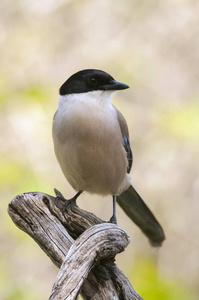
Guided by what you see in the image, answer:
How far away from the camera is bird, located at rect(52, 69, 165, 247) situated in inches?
184

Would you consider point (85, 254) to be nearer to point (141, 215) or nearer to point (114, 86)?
point (114, 86)

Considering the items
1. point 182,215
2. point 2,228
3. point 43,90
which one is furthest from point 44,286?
point 43,90

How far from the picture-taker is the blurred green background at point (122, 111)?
664 centimetres

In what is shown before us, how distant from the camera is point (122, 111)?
7598mm

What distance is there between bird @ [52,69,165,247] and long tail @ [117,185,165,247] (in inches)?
21.6

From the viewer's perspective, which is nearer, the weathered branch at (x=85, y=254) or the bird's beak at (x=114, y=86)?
the weathered branch at (x=85, y=254)

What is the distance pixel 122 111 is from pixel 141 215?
240 cm

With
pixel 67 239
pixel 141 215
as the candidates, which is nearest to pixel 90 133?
pixel 67 239

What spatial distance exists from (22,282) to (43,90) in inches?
97.1

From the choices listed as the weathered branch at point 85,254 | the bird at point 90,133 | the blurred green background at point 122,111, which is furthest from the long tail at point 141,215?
the weathered branch at point 85,254

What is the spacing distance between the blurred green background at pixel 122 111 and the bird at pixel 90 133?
1.56m

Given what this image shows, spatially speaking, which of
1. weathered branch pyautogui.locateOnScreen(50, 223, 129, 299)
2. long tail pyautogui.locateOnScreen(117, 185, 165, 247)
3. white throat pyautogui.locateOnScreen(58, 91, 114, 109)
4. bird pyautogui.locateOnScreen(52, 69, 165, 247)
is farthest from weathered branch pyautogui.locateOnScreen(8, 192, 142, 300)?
long tail pyautogui.locateOnScreen(117, 185, 165, 247)

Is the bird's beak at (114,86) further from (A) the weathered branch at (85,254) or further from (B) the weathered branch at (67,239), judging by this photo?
(A) the weathered branch at (85,254)

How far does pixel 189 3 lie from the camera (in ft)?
25.9
